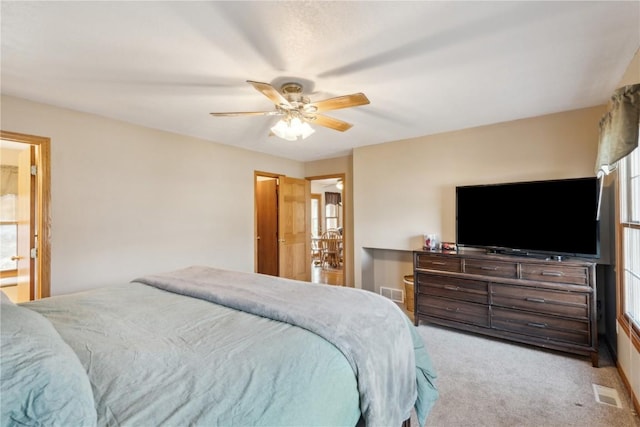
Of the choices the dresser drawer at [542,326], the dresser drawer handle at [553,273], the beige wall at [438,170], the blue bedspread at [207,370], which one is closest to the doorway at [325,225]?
the beige wall at [438,170]

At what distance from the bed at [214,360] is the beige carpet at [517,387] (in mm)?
486

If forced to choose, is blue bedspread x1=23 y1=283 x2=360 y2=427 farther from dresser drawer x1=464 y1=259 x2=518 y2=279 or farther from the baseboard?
dresser drawer x1=464 y1=259 x2=518 y2=279

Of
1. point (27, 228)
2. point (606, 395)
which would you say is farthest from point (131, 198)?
point (606, 395)

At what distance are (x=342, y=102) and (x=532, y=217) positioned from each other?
7.65ft

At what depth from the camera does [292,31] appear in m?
1.72

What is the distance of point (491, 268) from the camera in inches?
119

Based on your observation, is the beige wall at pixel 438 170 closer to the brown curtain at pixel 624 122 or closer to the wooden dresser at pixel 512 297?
the wooden dresser at pixel 512 297

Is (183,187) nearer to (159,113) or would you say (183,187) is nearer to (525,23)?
(159,113)

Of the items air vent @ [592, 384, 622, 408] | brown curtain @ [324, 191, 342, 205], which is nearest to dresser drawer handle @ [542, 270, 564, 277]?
air vent @ [592, 384, 622, 408]

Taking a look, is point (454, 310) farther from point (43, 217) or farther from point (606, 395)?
point (43, 217)

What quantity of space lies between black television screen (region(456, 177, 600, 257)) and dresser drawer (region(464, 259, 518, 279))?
0.25 meters

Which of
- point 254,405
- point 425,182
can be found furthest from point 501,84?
point 254,405

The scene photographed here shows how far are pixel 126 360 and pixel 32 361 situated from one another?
0.35 meters

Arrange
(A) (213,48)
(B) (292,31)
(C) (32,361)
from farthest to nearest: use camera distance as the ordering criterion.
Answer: (A) (213,48)
(B) (292,31)
(C) (32,361)
